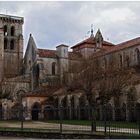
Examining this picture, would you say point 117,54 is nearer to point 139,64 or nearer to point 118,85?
point 139,64

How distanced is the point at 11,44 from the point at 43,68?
21570 mm

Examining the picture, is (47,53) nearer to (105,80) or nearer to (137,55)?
(137,55)

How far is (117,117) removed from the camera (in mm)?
47562

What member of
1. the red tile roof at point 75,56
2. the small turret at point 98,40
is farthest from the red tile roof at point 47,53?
the small turret at point 98,40

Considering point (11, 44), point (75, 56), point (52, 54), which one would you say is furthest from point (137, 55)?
point (11, 44)

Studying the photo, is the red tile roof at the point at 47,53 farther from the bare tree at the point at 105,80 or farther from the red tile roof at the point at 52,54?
the bare tree at the point at 105,80

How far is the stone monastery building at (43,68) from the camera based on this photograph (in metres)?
57.7

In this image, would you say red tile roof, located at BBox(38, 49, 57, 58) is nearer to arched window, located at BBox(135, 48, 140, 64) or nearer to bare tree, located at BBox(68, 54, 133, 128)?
arched window, located at BBox(135, 48, 140, 64)

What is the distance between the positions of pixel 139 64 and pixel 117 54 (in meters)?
7.37

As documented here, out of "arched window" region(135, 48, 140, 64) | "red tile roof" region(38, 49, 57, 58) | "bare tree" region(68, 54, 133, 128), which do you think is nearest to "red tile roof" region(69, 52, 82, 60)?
"red tile roof" region(38, 49, 57, 58)

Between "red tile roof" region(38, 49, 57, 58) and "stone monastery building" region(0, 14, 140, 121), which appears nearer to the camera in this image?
"stone monastery building" region(0, 14, 140, 121)

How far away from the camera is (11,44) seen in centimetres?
9156

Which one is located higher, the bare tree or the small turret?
the small turret

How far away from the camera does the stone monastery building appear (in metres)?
57.7
